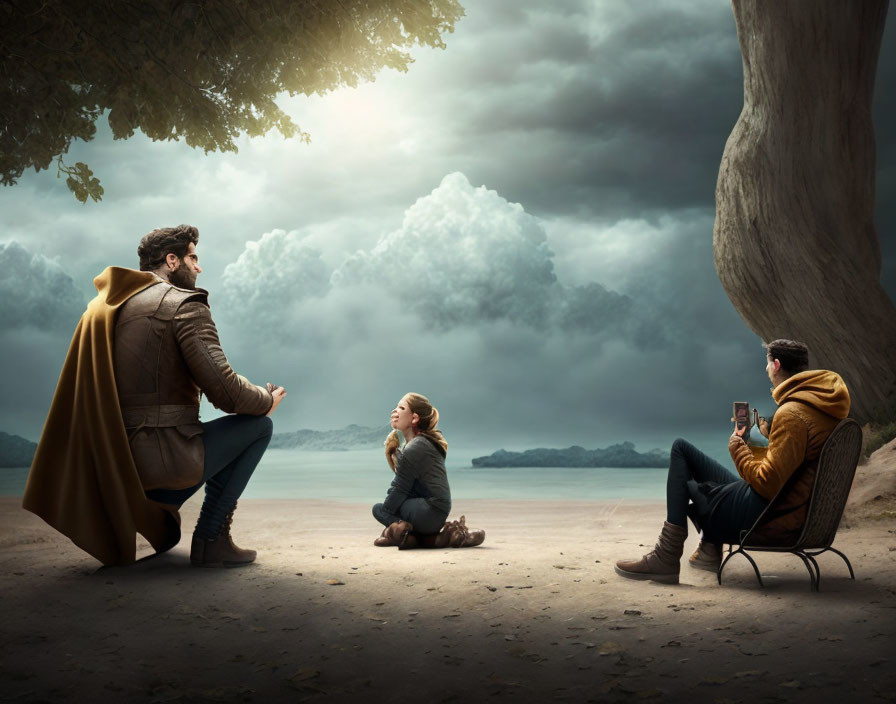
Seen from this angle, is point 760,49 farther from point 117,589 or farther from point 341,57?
point 117,589

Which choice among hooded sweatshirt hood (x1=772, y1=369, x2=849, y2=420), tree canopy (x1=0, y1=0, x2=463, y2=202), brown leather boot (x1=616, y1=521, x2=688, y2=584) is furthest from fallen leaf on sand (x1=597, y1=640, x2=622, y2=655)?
tree canopy (x1=0, y1=0, x2=463, y2=202)

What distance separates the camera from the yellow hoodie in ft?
12.2

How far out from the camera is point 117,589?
3828mm

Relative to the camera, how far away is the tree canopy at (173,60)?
272 inches

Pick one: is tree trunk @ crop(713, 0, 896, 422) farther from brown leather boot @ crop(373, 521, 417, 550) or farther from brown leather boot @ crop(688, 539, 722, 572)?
brown leather boot @ crop(373, 521, 417, 550)

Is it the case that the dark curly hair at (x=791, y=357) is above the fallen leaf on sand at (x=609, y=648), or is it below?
above

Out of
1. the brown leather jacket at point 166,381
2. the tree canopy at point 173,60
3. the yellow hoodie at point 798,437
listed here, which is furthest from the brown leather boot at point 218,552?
the tree canopy at point 173,60

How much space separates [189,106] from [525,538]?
590 cm

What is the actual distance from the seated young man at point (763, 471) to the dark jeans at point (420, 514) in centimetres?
153

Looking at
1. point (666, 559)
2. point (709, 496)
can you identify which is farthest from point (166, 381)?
point (709, 496)

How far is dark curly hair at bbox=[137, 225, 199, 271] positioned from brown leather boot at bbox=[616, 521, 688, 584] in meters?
3.14

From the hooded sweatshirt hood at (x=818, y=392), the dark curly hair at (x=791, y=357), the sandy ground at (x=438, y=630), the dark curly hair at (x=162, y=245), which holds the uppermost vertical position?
the dark curly hair at (x=162, y=245)

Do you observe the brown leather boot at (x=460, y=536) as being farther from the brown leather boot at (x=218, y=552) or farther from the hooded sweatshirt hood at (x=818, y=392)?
the hooded sweatshirt hood at (x=818, y=392)

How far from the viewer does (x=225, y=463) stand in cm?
414
